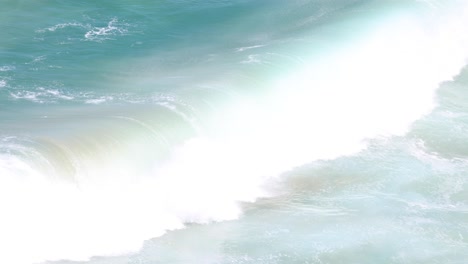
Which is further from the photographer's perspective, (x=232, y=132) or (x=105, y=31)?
(x=105, y=31)

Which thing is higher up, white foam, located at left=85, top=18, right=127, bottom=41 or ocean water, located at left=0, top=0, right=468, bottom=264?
white foam, located at left=85, top=18, right=127, bottom=41

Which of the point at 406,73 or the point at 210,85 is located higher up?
the point at 406,73

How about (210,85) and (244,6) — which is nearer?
(210,85)

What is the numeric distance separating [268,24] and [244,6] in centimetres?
343

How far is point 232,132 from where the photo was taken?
132ft

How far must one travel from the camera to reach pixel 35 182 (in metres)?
32.3

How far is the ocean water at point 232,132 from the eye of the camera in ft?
104

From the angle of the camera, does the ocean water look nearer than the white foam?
Yes

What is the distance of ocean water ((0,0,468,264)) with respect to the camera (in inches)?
1251

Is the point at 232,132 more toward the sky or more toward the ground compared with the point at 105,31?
more toward the ground

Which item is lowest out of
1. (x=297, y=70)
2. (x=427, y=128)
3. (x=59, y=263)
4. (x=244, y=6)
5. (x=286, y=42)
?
(x=59, y=263)

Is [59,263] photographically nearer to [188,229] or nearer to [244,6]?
[188,229]

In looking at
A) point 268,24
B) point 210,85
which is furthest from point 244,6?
point 210,85

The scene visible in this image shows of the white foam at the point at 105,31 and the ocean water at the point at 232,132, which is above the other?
the white foam at the point at 105,31
